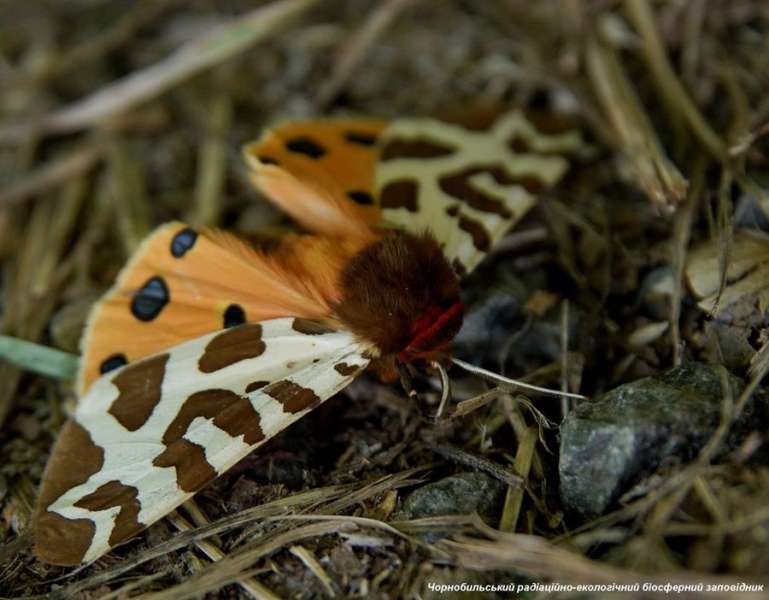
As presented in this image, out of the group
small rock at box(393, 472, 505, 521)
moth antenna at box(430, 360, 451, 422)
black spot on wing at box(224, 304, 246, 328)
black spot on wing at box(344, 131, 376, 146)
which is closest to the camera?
small rock at box(393, 472, 505, 521)

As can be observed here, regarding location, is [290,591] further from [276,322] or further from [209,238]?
→ [209,238]

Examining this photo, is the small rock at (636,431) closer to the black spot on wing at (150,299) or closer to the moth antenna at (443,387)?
the moth antenna at (443,387)

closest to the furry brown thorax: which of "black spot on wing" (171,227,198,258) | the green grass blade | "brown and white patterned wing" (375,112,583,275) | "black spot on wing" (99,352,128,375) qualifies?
"brown and white patterned wing" (375,112,583,275)

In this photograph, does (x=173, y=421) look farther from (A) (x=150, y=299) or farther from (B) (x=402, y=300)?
(B) (x=402, y=300)

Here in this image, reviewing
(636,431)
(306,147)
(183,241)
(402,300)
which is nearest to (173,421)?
(183,241)

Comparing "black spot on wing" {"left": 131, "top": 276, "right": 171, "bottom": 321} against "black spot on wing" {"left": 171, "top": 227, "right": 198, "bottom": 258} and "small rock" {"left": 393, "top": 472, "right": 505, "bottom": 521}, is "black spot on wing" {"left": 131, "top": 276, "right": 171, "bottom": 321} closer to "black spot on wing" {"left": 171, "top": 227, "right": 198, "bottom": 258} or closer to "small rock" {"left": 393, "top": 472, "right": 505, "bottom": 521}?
"black spot on wing" {"left": 171, "top": 227, "right": 198, "bottom": 258}

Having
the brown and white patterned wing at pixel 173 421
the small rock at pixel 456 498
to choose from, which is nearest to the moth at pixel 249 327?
the brown and white patterned wing at pixel 173 421

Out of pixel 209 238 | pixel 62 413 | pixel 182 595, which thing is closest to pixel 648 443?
pixel 182 595
